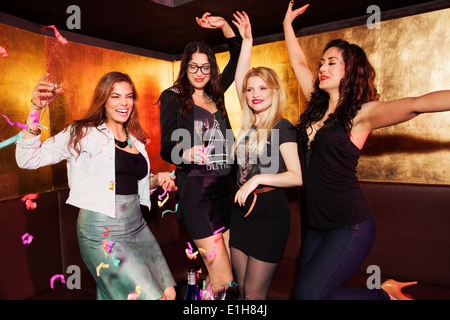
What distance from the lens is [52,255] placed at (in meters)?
2.79

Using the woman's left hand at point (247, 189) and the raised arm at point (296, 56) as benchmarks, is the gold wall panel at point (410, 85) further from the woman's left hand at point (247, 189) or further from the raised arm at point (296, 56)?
the woman's left hand at point (247, 189)

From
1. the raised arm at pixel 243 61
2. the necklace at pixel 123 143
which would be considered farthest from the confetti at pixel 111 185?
the raised arm at pixel 243 61

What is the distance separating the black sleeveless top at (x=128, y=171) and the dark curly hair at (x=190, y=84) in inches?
16.9

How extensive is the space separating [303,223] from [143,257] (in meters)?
1.68

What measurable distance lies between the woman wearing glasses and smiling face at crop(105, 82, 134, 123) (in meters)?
0.27

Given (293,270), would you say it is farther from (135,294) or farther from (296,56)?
(296,56)

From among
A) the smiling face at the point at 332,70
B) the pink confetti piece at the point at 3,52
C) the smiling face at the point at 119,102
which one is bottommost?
the smiling face at the point at 119,102

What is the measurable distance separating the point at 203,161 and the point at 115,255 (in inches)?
29.2

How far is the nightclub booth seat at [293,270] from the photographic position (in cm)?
252

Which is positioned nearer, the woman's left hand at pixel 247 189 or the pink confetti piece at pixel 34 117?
the pink confetti piece at pixel 34 117

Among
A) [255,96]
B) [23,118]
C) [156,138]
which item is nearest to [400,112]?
[255,96]

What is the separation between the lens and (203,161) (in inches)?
85.2
